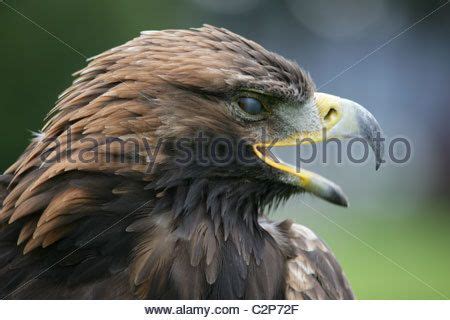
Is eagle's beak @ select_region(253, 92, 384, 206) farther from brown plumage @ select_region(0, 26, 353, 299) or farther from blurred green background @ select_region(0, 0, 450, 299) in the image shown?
blurred green background @ select_region(0, 0, 450, 299)

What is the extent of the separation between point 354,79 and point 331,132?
6.33 m

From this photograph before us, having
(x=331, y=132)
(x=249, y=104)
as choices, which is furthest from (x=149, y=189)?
(x=331, y=132)

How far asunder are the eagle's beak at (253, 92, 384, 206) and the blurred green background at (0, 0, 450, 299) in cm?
113

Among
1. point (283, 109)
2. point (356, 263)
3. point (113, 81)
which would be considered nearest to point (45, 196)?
point (113, 81)

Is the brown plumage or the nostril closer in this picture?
the brown plumage

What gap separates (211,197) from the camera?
206 cm

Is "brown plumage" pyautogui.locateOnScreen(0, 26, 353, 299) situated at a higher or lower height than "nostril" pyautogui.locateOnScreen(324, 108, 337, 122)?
lower

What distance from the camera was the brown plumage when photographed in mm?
1939

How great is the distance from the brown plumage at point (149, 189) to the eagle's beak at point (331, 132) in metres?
0.04

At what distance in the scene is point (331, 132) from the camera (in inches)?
86.4

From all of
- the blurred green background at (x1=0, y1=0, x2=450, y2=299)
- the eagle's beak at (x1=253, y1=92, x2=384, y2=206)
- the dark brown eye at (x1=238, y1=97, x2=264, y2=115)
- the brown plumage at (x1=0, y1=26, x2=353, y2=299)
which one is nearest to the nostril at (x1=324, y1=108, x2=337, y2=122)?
the eagle's beak at (x1=253, y1=92, x2=384, y2=206)

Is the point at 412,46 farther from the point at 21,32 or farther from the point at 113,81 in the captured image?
the point at 113,81

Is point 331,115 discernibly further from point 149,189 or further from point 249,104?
point 149,189

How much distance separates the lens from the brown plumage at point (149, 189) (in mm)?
1939
